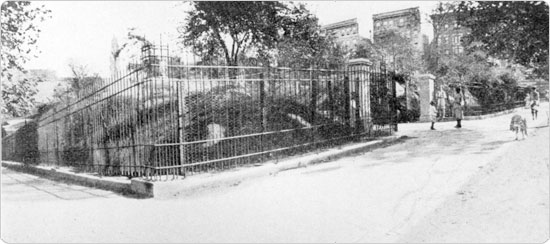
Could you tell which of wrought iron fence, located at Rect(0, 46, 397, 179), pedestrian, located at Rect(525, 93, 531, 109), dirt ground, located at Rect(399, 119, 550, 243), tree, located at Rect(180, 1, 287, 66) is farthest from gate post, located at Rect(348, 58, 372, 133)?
dirt ground, located at Rect(399, 119, 550, 243)

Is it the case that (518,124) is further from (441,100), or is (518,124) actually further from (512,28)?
(441,100)

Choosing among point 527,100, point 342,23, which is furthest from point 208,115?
point 527,100

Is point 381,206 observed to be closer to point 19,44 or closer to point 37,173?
point 19,44

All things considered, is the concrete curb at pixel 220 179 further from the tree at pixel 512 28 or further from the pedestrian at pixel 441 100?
the pedestrian at pixel 441 100

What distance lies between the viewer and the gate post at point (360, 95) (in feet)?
26.7

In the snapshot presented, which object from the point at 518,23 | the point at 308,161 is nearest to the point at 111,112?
the point at 308,161

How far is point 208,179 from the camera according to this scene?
5.11 m

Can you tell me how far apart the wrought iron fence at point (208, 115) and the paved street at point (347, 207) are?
2.70 feet

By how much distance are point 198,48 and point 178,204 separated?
4911 mm

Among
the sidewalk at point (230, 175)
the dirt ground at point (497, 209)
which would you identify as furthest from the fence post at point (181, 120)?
the dirt ground at point (497, 209)

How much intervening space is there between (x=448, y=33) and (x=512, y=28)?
2.12m

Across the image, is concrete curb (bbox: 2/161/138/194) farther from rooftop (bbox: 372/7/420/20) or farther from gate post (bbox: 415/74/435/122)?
gate post (bbox: 415/74/435/122)

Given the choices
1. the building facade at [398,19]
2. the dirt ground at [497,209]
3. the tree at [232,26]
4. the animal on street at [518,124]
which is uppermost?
the tree at [232,26]

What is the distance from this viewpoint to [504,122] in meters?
6.34
